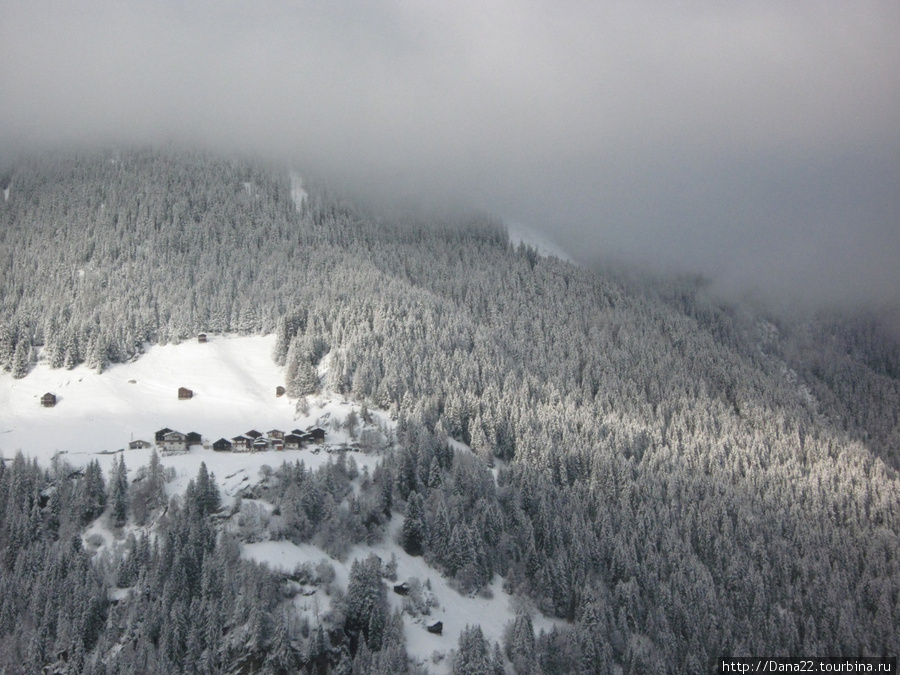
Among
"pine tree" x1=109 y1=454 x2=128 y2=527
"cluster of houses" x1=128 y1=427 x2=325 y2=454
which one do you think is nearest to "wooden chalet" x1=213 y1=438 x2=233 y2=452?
"cluster of houses" x1=128 y1=427 x2=325 y2=454

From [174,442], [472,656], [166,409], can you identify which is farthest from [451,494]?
[166,409]

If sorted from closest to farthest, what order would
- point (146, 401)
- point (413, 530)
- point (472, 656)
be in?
1. point (472, 656)
2. point (413, 530)
3. point (146, 401)

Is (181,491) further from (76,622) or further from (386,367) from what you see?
(386,367)

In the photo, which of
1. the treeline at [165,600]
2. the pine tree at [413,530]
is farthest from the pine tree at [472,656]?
the pine tree at [413,530]

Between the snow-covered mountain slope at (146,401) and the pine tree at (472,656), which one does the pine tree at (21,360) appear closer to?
the snow-covered mountain slope at (146,401)

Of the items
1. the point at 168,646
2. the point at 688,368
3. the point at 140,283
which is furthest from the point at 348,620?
the point at 688,368

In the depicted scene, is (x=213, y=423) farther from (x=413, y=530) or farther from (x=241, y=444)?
(x=413, y=530)

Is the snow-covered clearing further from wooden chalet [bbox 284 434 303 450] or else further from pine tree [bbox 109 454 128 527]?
wooden chalet [bbox 284 434 303 450]
